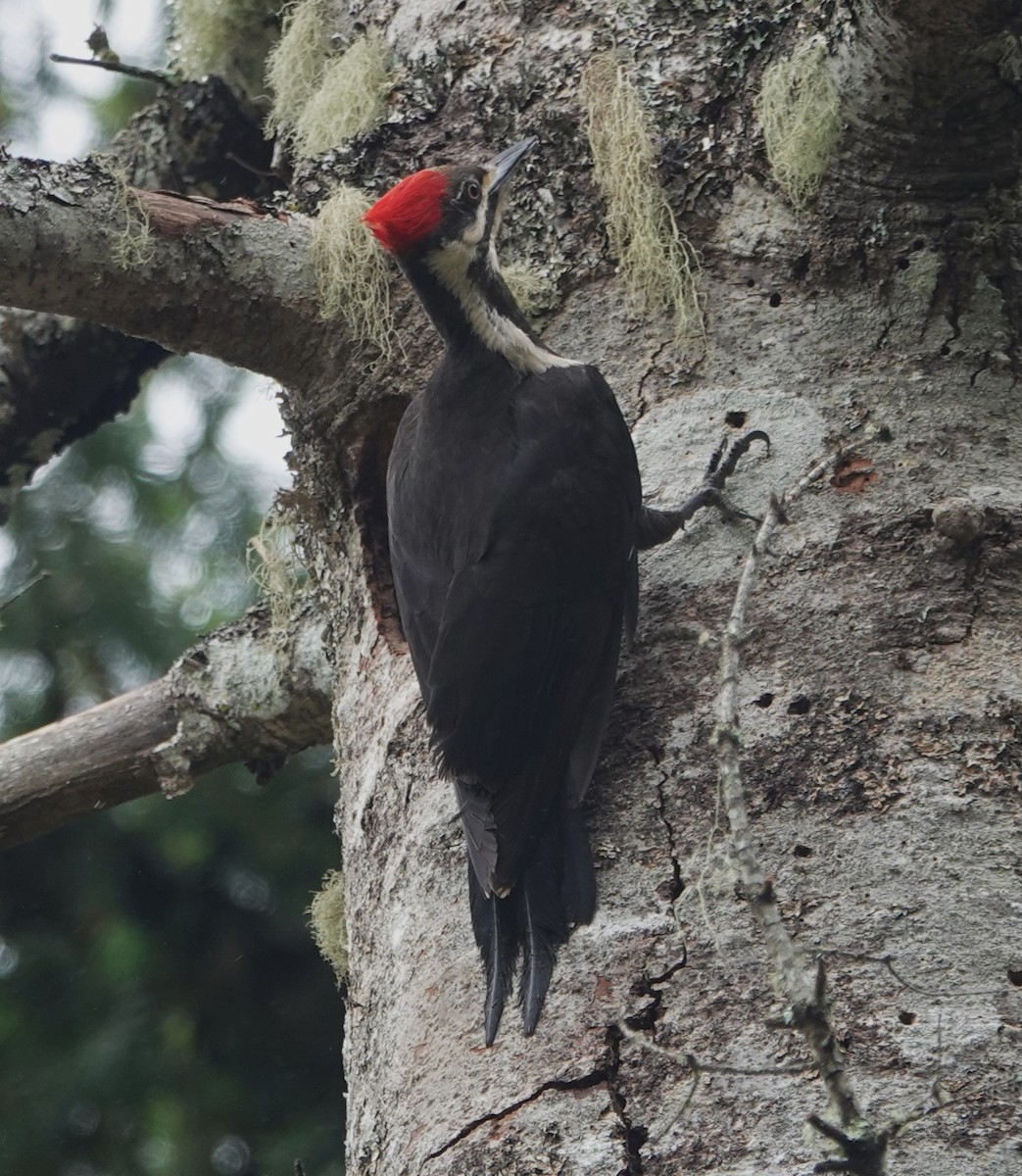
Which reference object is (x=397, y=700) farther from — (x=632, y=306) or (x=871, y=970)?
(x=871, y=970)

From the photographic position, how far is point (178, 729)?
371 centimetres

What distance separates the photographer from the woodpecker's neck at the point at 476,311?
9.83 feet

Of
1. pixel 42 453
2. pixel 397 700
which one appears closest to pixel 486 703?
pixel 397 700

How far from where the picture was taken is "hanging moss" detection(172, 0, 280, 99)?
4234 mm

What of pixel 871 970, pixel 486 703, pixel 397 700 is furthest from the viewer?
pixel 397 700

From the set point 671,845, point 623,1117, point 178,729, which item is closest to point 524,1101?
point 623,1117

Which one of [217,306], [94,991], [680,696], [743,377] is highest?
[217,306]

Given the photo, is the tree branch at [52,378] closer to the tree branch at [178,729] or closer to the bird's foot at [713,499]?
the tree branch at [178,729]

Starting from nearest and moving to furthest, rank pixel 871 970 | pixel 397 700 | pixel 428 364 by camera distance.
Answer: pixel 871 970
pixel 397 700
pixel 428 364

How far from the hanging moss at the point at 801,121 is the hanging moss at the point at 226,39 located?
1.80m

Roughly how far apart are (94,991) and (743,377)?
2.68 metres

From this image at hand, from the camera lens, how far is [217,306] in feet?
9.91

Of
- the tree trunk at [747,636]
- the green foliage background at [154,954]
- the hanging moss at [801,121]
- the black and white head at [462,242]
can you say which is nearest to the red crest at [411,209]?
the black and white head at [462,242]

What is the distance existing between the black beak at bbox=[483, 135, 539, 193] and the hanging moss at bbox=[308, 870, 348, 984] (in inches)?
58.6
